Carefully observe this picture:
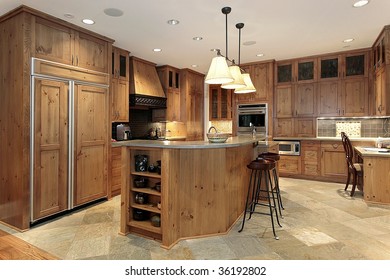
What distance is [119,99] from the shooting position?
446cm

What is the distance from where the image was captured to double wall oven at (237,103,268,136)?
574 cm

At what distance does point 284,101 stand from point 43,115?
477 cm

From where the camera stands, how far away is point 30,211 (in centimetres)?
291

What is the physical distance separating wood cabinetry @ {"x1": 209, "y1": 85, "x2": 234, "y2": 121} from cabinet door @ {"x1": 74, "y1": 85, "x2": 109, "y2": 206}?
3.65m

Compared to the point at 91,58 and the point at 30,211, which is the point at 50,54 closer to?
the point at 91,58

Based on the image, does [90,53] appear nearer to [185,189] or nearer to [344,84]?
[185,189]

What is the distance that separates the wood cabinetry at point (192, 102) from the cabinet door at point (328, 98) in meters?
3.04

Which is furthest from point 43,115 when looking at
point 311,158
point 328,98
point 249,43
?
point 328,98

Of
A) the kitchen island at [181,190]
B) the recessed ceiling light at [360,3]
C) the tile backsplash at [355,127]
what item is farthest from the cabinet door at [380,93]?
the kitchen island at [181,190]

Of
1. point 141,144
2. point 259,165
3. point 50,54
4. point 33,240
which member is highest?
point 50,54
